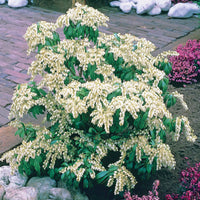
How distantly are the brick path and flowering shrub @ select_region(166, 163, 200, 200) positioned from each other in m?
2.37

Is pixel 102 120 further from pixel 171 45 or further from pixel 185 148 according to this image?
pixel 171 45

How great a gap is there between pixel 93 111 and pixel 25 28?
17.0 ft

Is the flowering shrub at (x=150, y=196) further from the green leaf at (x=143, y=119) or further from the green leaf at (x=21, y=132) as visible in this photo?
the green leaf at (x=21, y=132)

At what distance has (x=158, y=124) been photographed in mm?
2566

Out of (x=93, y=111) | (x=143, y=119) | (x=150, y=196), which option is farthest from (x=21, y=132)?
(x=150, y=196)

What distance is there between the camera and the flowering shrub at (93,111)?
7.70ft

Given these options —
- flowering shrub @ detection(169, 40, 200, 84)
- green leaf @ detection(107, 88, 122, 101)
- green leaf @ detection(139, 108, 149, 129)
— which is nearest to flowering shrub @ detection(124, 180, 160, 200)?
green leaf @ detection(139, 108, 149, 129)

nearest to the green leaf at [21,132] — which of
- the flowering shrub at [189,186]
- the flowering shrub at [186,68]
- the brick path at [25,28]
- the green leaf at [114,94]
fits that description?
the green leaf at [114,94]

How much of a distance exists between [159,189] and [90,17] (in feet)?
6.23

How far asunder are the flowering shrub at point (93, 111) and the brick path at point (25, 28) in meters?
1.33

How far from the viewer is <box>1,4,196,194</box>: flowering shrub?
7.70 ft

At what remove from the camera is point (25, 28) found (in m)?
6.86

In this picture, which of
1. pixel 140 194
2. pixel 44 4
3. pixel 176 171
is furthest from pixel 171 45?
pixel 44 4

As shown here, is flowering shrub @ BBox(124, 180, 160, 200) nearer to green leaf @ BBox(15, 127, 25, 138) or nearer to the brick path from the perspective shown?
green leaf @ BBox(15, 127, 25, 138)
